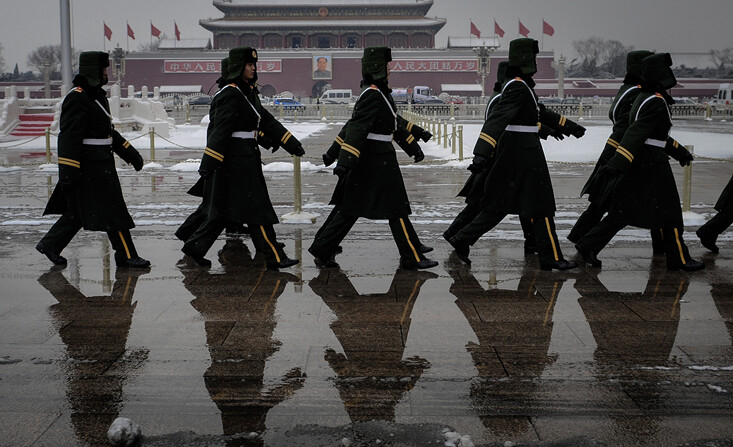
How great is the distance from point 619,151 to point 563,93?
4517cm

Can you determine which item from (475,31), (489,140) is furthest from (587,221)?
(475,31)

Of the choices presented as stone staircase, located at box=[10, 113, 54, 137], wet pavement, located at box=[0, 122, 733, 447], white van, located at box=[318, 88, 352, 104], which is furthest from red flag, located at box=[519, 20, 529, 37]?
wet pavement, located at box=[0, 122, 733, 447]

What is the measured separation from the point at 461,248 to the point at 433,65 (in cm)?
4807

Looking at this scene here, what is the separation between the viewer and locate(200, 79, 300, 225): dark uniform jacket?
5.29m

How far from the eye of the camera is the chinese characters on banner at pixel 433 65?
171 feet

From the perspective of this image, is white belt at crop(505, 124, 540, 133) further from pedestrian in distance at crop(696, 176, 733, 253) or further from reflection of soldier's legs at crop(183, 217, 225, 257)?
reflection of soldier's legs at crop(183, 217, 225, 257)

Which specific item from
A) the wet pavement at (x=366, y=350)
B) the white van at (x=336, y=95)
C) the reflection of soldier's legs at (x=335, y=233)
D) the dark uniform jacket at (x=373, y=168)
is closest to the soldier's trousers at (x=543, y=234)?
the wet pavement at (x=366, y=350)

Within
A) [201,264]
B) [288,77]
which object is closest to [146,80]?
[288,77]

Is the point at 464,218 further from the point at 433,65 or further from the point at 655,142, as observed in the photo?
the point at 433,65

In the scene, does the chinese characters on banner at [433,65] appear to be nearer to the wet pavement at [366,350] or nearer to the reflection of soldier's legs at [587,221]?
the reflection of soldier's legs at [587,221]

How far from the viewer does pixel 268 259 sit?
5438 mm

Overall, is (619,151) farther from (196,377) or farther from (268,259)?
(196,377)

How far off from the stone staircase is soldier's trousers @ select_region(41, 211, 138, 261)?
53.6ft

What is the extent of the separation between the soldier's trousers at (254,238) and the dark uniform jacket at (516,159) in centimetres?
134
